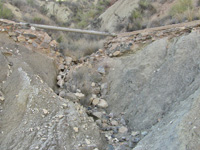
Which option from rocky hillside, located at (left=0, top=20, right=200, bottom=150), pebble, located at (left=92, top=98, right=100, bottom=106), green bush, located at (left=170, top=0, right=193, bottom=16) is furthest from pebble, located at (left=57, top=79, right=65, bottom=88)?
green bush, located at (left=170, top=0, right=193, bottom=16)

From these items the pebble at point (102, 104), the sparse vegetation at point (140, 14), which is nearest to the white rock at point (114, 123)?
the pebble at point (102, 104)

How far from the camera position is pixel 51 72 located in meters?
6.41

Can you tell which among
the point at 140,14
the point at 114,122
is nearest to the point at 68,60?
the point at 114,122

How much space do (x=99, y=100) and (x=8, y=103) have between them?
2.24 meters

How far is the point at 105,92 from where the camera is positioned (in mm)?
5762

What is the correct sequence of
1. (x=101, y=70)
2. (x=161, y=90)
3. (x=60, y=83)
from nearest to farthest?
(x=161, y=90) < (x=60, y=83) < (x=101, y=70)

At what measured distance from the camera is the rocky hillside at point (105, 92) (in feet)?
11.8

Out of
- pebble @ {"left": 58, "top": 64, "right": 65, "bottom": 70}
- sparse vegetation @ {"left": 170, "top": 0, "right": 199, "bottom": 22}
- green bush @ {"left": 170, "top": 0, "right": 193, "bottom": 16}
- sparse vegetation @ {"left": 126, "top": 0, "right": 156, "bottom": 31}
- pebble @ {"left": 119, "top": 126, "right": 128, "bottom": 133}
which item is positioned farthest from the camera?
sparse vegetation @ {"left": 126, "top": 0, "right": 156, "bottom": 31}

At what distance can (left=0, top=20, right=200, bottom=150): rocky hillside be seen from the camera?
11.8ft

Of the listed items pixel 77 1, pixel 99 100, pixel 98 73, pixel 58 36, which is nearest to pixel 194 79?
pixel 99 100

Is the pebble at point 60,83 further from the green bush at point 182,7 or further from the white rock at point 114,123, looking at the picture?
the green bush at point 182,7

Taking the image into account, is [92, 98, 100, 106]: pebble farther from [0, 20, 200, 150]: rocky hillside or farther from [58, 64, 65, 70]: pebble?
[58, 64, 65, 70]: pebble

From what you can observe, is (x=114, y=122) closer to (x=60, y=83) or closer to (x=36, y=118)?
(x=36, y=118)

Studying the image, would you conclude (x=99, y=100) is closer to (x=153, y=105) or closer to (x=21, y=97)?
(x=153, y=105)
